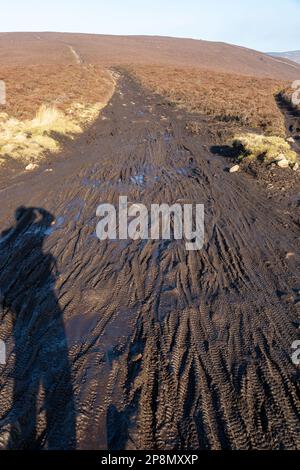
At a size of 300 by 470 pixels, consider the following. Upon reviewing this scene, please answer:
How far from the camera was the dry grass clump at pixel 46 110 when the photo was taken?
54.5 feet

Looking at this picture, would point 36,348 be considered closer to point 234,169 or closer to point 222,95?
point 234,169

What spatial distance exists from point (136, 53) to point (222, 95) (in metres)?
40.0

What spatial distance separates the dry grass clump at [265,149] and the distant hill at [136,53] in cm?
3904

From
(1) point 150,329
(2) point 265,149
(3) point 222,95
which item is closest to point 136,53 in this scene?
(3) point 222,95

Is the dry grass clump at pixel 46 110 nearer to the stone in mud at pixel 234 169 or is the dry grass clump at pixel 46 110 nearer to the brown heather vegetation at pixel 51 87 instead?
the brown heather vegetation at pixel 51 87

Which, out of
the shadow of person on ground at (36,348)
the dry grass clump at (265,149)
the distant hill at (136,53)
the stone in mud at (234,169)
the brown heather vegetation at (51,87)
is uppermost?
the distant hill at (136,53)

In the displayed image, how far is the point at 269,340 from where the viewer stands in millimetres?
5812

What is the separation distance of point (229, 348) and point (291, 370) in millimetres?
929

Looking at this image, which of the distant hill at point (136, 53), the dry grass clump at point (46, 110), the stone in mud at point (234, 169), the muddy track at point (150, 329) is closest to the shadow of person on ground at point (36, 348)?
the muddy track at point (150, 329)

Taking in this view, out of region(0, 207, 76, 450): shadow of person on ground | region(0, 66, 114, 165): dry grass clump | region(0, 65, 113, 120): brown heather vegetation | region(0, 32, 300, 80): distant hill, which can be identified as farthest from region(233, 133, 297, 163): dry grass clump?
region(0, 32, 300, 80): distant hill

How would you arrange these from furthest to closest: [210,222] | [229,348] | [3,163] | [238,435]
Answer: [3,163] → [210,222] → [229,348] → [238,435]

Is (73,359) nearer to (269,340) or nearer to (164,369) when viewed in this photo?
(164,369)

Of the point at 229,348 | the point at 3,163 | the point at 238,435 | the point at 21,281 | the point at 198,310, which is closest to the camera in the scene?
the point at 238,435

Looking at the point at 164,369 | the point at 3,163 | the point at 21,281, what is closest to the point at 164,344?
the point at 164,369
